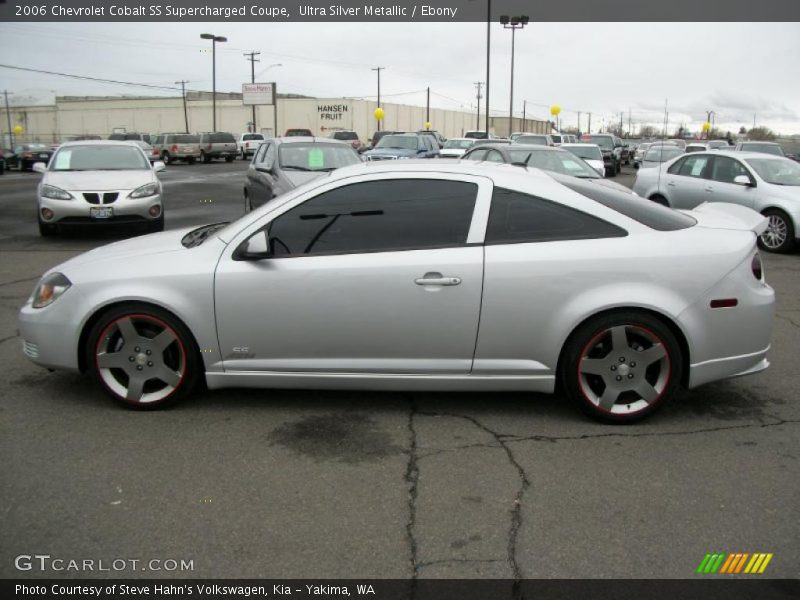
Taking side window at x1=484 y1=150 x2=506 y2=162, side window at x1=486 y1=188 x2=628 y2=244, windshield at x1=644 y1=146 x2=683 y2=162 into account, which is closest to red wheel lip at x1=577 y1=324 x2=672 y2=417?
side window at x1=486 y1=188 x2=628 y2=244

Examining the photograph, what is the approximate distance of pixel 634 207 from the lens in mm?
4633

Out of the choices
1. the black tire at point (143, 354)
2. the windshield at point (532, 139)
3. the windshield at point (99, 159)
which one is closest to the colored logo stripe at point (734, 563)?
the black tire at point (143, 354)

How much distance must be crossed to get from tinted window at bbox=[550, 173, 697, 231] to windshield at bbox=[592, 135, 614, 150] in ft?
99.8

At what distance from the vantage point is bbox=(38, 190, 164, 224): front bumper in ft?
38.3

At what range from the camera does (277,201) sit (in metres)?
4.59

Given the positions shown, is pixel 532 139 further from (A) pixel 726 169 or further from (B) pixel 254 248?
(B) pixel 254 248

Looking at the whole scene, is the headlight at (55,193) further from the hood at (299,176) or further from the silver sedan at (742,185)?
the silver sedan at (742,185)

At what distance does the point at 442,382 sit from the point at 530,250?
934 mm

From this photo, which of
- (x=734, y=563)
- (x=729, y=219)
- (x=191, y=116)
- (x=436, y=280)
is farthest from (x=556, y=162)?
(x=191, y=116)

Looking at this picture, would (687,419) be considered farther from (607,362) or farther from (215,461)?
(215,461)

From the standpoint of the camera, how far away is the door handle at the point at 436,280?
13.9 feet

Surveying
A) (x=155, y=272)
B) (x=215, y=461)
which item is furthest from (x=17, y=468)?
(x=155, y=272)

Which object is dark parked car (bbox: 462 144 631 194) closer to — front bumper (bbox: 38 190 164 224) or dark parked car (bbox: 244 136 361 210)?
dark parked car (bbox: 244 136 361 210)
